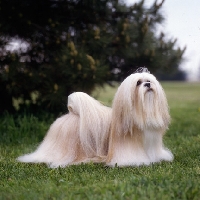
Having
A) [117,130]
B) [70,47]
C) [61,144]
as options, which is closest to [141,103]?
[117,130]

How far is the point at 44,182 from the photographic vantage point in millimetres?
3773

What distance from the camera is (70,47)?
632cm

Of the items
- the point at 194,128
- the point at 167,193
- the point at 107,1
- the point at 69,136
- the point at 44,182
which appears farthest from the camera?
the point at 194,128

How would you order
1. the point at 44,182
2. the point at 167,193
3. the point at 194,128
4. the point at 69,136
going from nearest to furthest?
the point at 167,193, the point at 44,182, the point at 69,136, the point at 194,128

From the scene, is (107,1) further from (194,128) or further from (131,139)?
(131,139)

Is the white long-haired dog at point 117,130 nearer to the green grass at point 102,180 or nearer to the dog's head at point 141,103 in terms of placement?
the dog's head at point 141,103

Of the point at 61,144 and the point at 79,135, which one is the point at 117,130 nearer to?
the point at 79,135

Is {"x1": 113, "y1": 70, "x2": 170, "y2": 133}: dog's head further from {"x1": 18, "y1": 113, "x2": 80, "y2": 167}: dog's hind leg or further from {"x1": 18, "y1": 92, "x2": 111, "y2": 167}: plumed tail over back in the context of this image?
{"x1": 18, "y1": 113, "x2": 80, "y2": 167}: dog's hind leg

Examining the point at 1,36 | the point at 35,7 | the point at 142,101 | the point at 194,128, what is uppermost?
the point at 35,7

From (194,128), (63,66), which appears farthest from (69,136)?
(194,128)

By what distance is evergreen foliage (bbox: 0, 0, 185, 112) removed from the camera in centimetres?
650

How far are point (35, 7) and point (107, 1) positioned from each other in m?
1.22

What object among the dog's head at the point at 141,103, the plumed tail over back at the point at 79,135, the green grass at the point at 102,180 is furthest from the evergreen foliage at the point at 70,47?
the dog's head at the point at 141,103

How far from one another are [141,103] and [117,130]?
411 mm
